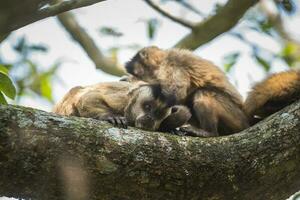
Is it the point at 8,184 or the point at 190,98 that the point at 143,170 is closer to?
the point at 8,184

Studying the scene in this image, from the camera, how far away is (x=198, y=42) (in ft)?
19.0

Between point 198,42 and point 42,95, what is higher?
point 198,42

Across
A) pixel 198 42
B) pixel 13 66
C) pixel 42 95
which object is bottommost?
pixel 42 95

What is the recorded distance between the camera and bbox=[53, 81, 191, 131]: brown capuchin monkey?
4480 mm

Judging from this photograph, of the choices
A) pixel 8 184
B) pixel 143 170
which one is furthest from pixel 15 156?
pixel 143 170

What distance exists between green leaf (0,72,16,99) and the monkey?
2.14m

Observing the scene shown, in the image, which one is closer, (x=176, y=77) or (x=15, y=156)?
(x=15, y=156)

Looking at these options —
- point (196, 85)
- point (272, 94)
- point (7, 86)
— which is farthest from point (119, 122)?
point (196, 85)

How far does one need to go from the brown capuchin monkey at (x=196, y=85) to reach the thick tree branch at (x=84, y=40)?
45 cm

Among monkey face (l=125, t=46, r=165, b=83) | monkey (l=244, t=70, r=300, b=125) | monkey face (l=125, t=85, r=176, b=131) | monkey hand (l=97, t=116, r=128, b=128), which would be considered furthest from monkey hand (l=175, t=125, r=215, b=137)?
monkey face (l=125, t=46, r=165, b=83)

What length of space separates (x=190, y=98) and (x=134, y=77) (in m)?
1.13

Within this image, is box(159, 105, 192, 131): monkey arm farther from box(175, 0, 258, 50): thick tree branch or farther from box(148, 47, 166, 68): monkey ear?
box(175, 0, 258, 50): thick tree branch

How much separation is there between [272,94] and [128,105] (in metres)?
1.54

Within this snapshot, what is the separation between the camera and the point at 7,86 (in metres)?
2.82
